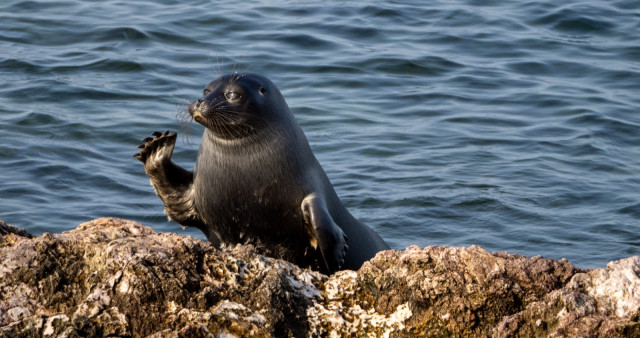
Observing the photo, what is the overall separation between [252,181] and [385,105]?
6246mm

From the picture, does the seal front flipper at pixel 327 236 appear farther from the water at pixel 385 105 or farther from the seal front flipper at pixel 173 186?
the water at pixel 385 105

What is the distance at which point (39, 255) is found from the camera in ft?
14.0

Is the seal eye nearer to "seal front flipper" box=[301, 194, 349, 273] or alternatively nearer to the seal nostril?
the seal nostril

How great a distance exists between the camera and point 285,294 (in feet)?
13.9

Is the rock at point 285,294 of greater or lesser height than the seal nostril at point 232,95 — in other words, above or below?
below

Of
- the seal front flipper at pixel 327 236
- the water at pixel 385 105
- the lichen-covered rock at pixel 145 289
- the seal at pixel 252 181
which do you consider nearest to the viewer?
the lichen-covered rock at pixel 145 289

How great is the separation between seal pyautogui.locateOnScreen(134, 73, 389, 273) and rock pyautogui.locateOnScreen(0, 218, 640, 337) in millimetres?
1781

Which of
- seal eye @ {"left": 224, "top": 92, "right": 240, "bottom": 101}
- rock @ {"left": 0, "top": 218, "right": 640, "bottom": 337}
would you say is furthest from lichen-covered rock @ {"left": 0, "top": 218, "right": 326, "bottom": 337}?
seal eye @ {"left": 224, "top": 92, "right": 240, "bottom": 101}

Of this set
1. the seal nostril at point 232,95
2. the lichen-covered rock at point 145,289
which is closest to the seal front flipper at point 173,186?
the seal nostril at point 232,95

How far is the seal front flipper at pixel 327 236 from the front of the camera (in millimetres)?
6137

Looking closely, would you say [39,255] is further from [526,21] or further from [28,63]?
[526,21]

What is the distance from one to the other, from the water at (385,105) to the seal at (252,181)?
99.0 inches

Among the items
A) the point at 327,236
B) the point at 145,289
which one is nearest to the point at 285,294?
the point at 145,289

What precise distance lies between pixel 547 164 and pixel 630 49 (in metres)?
4.69
